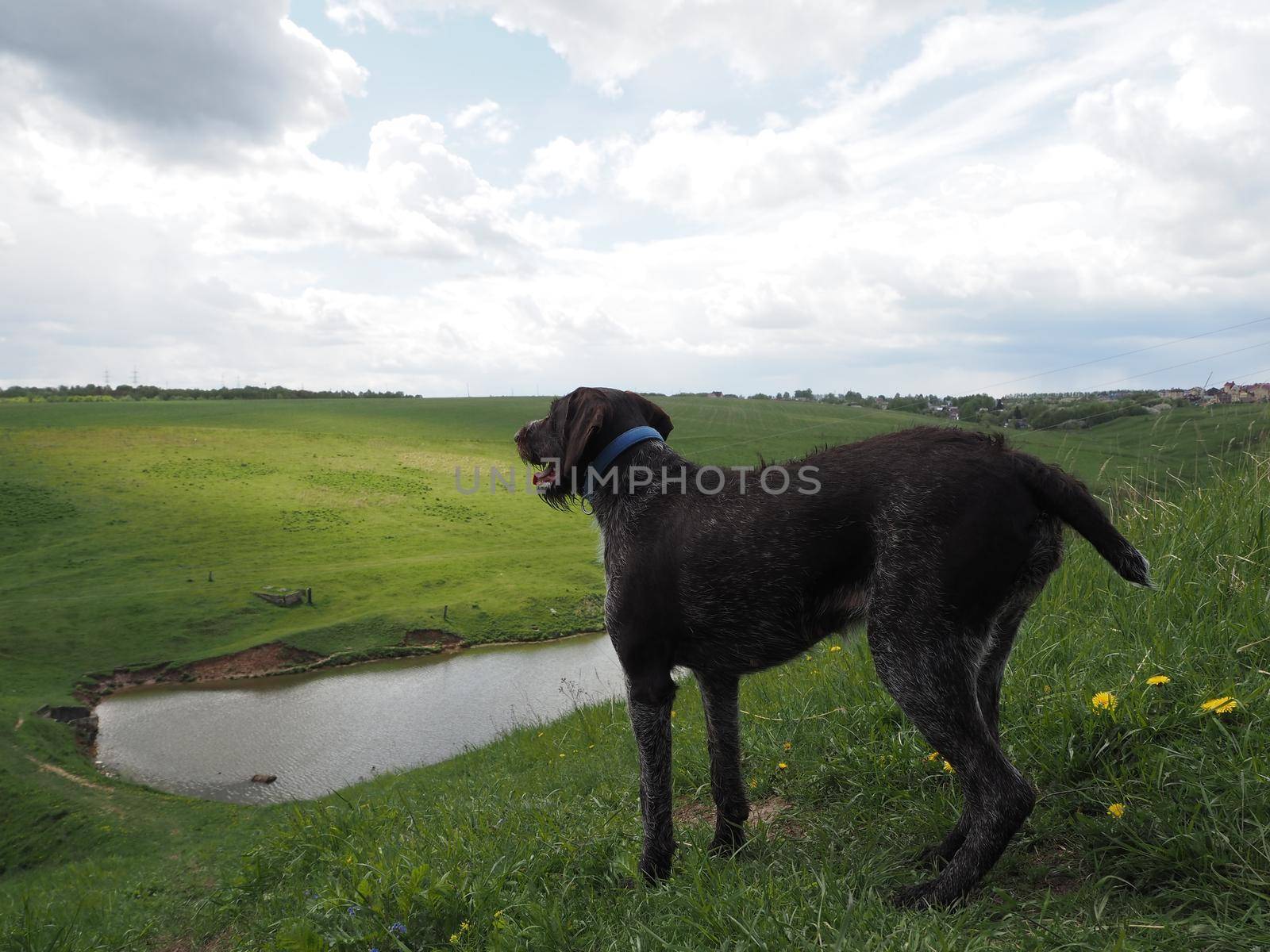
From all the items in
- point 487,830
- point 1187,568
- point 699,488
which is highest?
point 699,488

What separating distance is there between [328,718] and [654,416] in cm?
2679

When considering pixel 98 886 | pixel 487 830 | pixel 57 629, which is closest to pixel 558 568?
pixel 57 629

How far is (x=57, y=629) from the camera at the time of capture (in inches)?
1272

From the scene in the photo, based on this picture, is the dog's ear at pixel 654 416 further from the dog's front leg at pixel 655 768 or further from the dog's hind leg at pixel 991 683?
the dog's hind leg at pixel 991 683

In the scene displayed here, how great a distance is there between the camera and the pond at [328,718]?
23.1 meters

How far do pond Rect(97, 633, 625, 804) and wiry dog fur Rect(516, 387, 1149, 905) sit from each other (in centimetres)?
1688

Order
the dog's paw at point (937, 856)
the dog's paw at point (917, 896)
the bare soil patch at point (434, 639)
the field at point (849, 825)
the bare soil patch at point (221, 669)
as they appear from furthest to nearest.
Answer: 1. the bare soil patch at point (434, 639)
2. the bare soil patch at point (221, 669)
3. the dog's paw at point (937, 856)
4. the dog's paw at point (917, 896)
5. the field at point (849, 825)

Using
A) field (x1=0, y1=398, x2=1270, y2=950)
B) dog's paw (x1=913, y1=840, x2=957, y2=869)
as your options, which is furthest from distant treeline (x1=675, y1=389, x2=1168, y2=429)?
dog's paw (x1=913, y1=840, x2=957, y2=869)

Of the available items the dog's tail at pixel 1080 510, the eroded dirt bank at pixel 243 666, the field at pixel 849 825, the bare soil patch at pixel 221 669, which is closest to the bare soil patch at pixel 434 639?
the eroded dirt bank at pixel 243 666

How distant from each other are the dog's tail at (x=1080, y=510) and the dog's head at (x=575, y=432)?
86.0 inches

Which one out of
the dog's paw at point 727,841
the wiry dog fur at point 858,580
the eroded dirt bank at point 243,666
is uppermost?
the wiry dog fur at point 858,580

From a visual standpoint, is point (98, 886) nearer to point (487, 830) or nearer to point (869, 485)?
point (487, 830)

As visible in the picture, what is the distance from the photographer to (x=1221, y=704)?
3664 millimetres

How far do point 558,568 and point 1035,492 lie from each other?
4215cm
